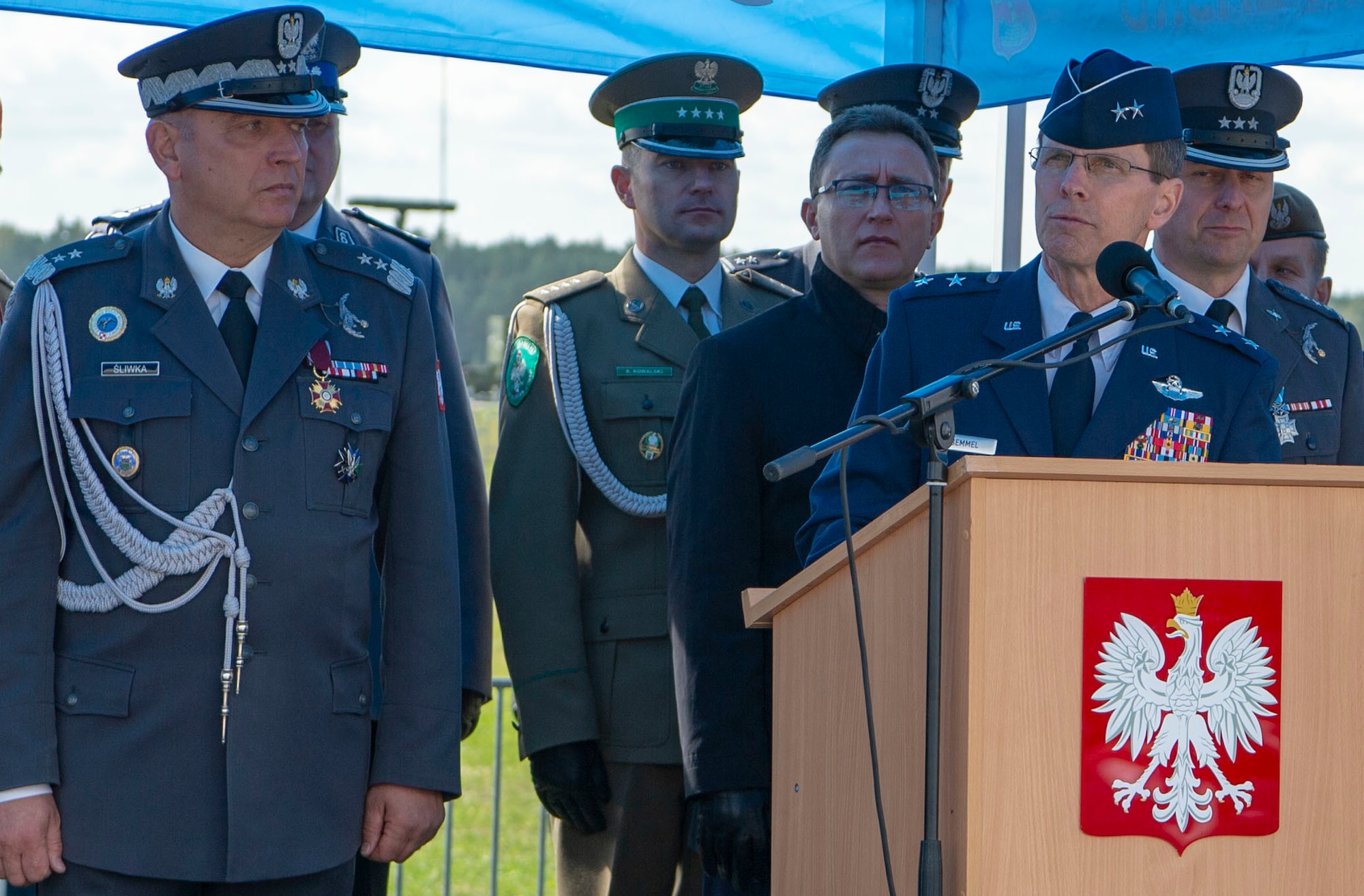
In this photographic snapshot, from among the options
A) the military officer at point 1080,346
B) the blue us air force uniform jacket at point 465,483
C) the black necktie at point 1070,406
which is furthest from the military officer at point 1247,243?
the blue us air force uniform jacket at point 465,483

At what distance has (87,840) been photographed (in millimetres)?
2375

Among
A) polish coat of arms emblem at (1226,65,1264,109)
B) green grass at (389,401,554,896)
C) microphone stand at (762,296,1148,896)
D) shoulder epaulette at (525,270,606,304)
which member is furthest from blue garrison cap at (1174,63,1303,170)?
green grass at (389,401,554,896)

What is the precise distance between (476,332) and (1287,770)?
77.8 feet

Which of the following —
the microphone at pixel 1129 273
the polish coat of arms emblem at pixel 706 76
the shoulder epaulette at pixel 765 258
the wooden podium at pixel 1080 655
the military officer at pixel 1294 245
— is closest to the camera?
the wooden podium at pixel 1080 655

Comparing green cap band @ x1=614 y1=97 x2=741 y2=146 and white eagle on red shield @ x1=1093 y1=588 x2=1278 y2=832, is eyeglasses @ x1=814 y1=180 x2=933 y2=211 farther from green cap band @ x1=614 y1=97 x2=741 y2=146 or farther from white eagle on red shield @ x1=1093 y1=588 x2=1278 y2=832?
white eagle on red shield @ x1=1093 y1=588 x2=1278 y2=832

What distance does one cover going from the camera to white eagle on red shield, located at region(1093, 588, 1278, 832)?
1655 mm

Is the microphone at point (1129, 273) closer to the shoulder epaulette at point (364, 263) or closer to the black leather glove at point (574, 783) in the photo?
the shoulder epaulette at point (364, 263)

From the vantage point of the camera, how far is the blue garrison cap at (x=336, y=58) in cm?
343

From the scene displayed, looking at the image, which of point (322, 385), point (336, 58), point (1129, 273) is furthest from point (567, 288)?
point (1129, 273)

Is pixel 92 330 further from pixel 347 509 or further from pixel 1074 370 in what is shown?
pixel 1074 370

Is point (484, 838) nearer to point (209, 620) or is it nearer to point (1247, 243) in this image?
point (1247, 243)

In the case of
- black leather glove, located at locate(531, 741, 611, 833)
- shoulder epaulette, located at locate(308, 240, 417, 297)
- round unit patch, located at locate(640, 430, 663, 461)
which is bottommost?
black leather glove, located at locate(531, 741, 611, 833)

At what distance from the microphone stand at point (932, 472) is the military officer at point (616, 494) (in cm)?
157

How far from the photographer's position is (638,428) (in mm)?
3457
